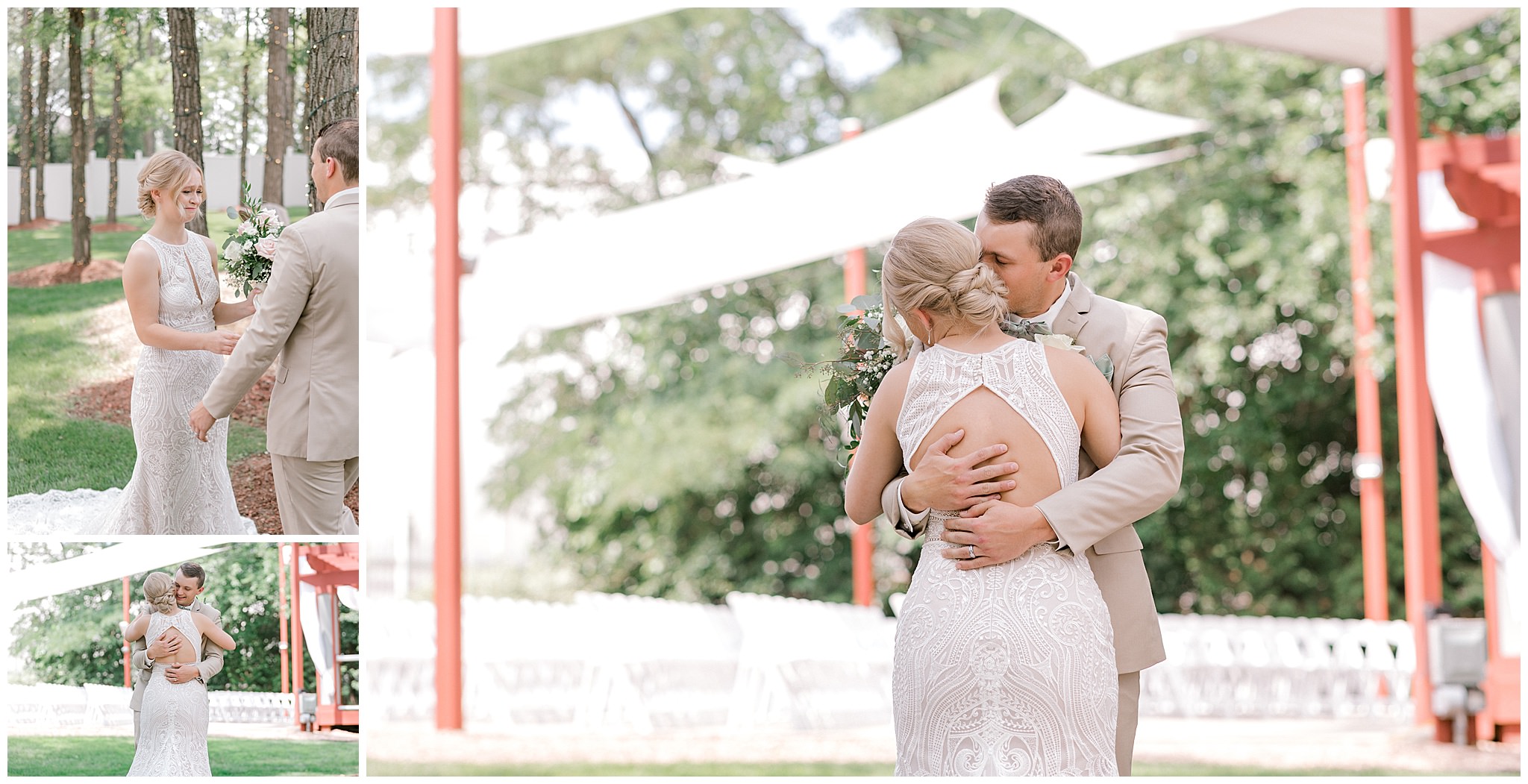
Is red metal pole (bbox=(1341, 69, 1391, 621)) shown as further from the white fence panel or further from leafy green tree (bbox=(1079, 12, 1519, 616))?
the white fence panel

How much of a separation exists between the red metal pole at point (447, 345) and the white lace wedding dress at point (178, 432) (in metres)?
3.00

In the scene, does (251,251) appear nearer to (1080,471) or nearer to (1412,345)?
(1080,471)

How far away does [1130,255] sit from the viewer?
42.7 feet

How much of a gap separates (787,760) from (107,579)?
169 inches

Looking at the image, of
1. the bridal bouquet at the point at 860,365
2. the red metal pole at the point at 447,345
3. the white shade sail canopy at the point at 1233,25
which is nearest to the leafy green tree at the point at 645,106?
the white shade sail canopy at the point at 1233,25

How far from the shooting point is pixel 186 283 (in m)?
3.38

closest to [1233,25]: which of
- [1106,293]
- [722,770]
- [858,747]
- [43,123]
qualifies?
[858,747]

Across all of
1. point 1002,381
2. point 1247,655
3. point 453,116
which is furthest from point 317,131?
point 1247,655

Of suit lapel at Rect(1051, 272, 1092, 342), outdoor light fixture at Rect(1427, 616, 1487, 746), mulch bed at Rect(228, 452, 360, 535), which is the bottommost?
outdoor light fixture at Rect(1427, 616, 1487, 746)

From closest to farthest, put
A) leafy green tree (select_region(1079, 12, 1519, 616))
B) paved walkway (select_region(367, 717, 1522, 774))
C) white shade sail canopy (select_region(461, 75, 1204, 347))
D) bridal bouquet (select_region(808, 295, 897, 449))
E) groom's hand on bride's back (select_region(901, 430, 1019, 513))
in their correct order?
groom's hand on bride's back (select_region(901, 430, 1019, 513)) → bridal bouquet (select_region(808, 295, 897, 449)) → paved walkway (select_region(367, 717, 1522, 774)) → white shade sail canopy (select_region(461, 75, 1204, 347)) → leafy green tree (select_region(1079, 12, 1519, 616))

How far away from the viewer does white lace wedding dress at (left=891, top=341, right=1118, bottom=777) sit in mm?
2408

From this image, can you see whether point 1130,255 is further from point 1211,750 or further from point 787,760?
point 787,760

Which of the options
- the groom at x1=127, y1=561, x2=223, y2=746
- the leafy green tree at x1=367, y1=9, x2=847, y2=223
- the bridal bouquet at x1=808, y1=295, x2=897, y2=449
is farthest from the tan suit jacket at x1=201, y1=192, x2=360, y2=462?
the leafy green tree at x1=367, y1=9, x2=847, y2=223

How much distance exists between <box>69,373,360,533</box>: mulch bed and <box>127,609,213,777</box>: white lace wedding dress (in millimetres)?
273
